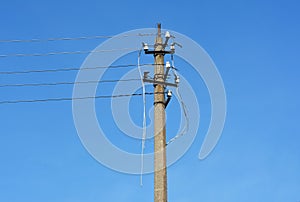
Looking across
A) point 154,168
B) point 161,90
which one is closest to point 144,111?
point 161,90

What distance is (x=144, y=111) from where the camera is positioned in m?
14.5

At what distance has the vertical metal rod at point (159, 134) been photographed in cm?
1293

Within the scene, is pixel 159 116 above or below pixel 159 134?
above

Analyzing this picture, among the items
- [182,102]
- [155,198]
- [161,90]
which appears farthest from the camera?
[182,102]

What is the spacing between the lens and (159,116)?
1356cm

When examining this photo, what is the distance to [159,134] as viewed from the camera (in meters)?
13.4

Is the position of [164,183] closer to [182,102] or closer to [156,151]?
[156,151]

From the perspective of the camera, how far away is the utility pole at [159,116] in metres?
13.0

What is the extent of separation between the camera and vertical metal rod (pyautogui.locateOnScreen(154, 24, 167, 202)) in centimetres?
1293

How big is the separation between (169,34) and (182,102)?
68.4 inches

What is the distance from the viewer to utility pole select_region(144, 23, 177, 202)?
42.5 ft

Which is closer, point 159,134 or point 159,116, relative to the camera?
point 159,134

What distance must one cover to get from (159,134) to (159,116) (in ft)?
1.46

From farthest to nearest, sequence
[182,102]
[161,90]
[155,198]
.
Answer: [182,102] < [161,90] < [155,198]
